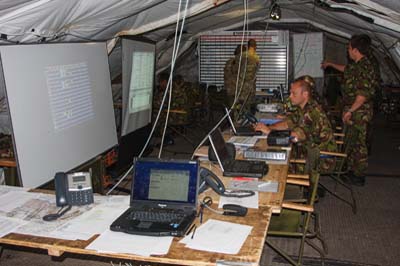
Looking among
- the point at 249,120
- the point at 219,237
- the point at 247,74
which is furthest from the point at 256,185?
the point at 247,74

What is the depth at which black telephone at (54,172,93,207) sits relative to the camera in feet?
6.86

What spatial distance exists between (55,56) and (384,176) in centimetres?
393

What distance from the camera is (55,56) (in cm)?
282

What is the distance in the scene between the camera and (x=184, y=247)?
168 centimetres

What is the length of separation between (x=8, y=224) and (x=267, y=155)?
1.73 m

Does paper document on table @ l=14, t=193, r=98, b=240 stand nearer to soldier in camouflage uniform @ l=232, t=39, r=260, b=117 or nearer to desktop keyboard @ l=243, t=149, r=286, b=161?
desktop keyboard @ l=243, t=149, r=286, b=161

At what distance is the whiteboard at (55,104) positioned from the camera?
2.46m

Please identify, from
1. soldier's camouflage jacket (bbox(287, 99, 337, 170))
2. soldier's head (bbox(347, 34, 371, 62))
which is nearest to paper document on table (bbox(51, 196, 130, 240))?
soldier's camouflage jacket (bbox(287, 99, 337, 170))

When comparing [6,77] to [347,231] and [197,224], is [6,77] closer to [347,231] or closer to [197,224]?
[197,224]

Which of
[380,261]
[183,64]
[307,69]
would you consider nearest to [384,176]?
[380,261]

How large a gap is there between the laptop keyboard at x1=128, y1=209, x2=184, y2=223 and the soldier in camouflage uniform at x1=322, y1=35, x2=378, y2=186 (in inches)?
123

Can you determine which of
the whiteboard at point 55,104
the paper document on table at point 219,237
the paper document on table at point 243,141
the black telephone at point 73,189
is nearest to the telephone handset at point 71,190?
the black telephone at point 73,189

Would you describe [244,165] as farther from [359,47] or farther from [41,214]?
[359,47]

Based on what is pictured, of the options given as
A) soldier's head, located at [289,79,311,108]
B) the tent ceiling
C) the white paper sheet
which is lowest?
the white paper sheet
